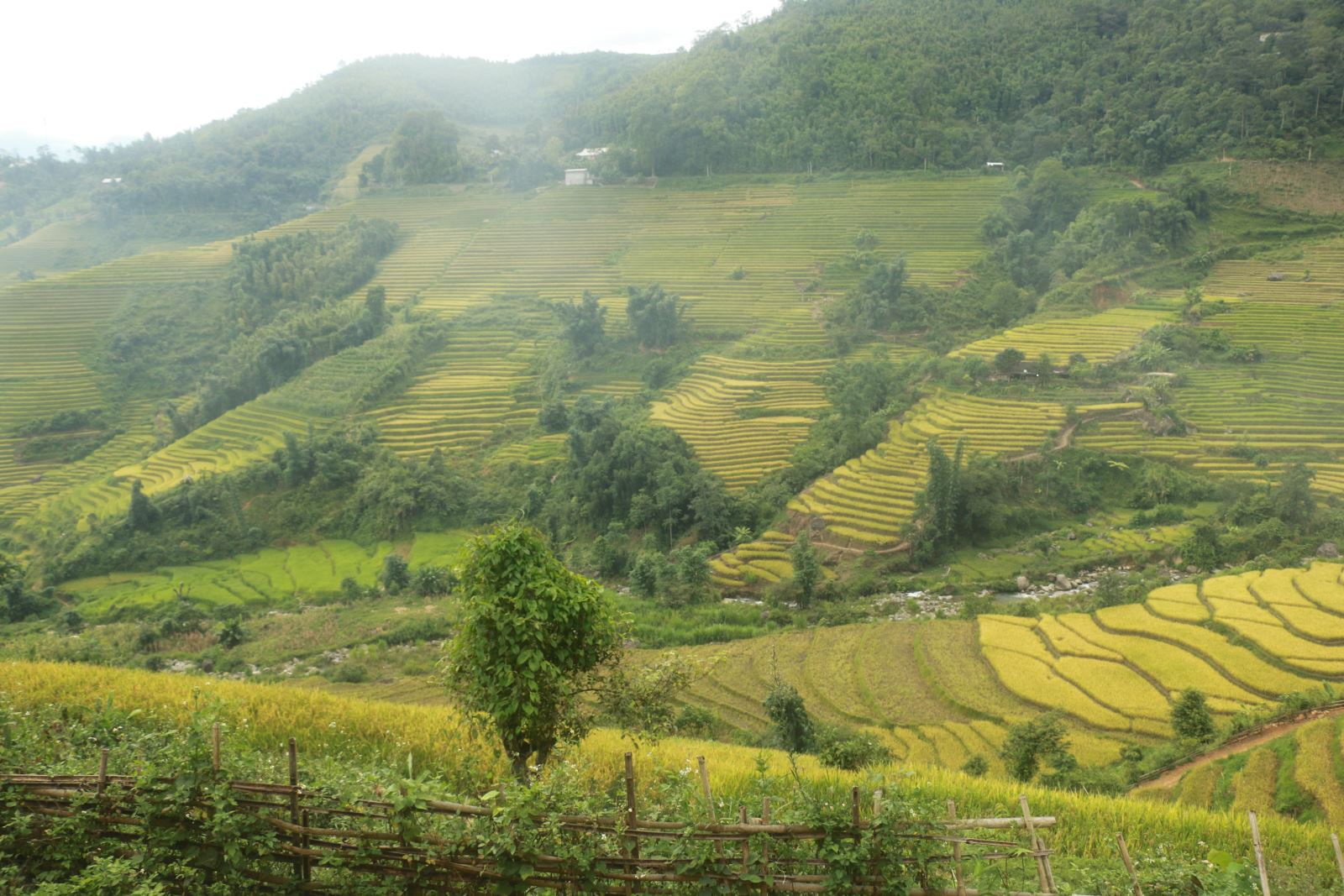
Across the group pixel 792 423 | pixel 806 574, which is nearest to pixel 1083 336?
pixel 792 423

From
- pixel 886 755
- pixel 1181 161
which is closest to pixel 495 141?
pixel 1181 161

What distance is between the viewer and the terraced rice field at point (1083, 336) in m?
28.1

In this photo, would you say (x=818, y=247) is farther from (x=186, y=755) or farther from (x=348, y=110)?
(x=348, y=110)

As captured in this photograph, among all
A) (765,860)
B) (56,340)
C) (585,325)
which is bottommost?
(765,860)

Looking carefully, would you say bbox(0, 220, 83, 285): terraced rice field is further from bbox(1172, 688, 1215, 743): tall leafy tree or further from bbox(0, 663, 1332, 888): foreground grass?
bbox(1172, 688, 1215, 743): tall leafy tree

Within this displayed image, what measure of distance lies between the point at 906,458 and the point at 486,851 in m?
22.2

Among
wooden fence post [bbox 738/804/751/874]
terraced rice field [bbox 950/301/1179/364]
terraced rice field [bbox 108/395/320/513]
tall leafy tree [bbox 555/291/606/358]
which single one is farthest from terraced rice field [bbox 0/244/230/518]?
terraced rice field [bbox 950/301/1179/364]

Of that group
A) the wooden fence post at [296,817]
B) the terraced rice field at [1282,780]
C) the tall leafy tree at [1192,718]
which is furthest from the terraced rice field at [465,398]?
the wooden fence post at [296,817]

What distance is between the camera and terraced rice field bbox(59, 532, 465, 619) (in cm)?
2300

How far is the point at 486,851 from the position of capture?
4.16 m

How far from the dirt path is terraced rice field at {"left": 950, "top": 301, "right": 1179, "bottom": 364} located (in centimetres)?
1830

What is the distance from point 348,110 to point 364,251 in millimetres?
44974

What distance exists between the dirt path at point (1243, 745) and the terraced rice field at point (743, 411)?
1542 centimetres

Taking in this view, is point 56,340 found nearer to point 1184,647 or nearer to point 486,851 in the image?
point 486,851
